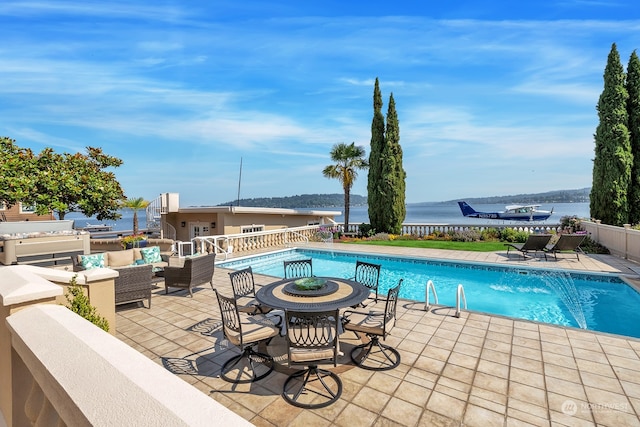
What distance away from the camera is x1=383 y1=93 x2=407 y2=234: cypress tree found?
19.5 m

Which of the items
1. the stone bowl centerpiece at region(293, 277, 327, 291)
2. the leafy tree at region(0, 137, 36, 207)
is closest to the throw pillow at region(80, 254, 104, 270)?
the stone bowl centerpiece at region(293, 277, 327, 291)

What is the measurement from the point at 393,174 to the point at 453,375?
55.4 ft

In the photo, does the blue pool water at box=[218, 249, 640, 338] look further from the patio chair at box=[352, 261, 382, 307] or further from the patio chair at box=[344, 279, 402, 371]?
the patio chair at box=[344, 279, 402, 371]

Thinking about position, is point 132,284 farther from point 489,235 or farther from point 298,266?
point 489,235

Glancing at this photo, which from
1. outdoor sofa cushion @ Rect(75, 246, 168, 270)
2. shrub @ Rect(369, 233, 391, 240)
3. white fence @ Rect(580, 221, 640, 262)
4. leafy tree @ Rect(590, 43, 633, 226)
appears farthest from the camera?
shrub @ Rect(369, 233, 391, 240)

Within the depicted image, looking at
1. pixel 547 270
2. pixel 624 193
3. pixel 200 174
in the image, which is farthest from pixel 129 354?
pixel 200 174

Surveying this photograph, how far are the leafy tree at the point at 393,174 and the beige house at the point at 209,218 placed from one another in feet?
23.2

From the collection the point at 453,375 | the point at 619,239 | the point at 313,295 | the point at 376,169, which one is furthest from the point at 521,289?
the point at 376,169

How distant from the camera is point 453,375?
154 inches

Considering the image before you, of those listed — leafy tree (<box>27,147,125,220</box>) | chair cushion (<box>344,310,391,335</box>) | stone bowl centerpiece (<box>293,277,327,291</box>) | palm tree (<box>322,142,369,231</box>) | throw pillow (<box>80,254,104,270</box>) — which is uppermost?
palm tree (<box>322,142,369,231</box>)

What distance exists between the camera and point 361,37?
962 cm

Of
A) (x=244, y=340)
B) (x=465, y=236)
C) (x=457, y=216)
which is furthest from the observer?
(x=457, y=216)

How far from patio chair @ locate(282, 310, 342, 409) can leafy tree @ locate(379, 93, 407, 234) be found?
53.6ft

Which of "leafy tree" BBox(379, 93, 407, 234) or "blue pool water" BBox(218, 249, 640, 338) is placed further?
"leafy tree" BBox(379, 93, 407, 234)
